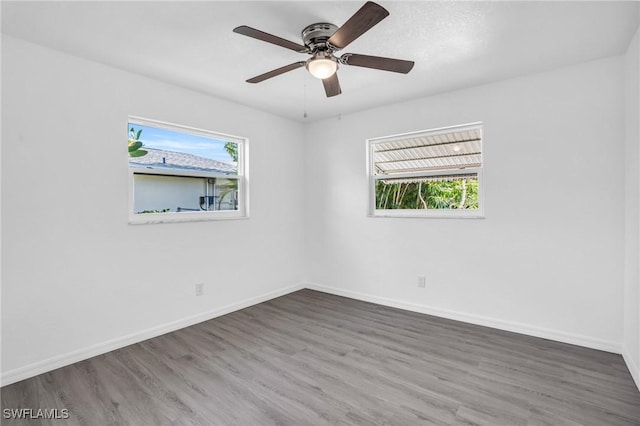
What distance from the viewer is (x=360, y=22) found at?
67.3 inches

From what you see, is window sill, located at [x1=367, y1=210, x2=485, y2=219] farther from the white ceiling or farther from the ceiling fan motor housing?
the ceiling fan motor housing

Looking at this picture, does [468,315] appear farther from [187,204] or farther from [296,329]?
[187,204]

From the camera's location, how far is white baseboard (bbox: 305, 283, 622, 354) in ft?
9.00

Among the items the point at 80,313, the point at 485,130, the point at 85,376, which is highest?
the point at 485,130

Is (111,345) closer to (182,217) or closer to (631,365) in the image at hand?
(182,217)

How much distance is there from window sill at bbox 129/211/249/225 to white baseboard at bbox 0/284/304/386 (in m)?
1.00

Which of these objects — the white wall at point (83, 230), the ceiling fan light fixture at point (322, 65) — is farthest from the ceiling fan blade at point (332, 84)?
the white wall at point (83, 230)

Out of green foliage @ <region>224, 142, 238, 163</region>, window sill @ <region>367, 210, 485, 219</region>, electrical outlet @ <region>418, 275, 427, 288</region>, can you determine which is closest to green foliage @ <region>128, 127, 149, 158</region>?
green foliage @ <region>224, 142, 238, 163</region>

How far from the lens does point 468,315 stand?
11.1ft

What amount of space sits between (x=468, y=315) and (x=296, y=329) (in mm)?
1787

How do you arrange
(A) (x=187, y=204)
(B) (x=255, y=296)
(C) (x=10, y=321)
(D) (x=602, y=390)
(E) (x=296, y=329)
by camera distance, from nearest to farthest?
(D) (x=602, y=390), (C) (x=10, y=321), (E) (x=296, y=329), (A) (x=187, y=204), (B) (x=255, y=296)

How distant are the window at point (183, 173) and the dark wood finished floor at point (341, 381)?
4.13ft

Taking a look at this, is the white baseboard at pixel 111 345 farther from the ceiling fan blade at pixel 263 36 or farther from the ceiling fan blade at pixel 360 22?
the ceiling fan blade at pixel 360 22

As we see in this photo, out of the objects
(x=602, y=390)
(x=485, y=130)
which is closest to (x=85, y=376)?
(x=602, y=390)
